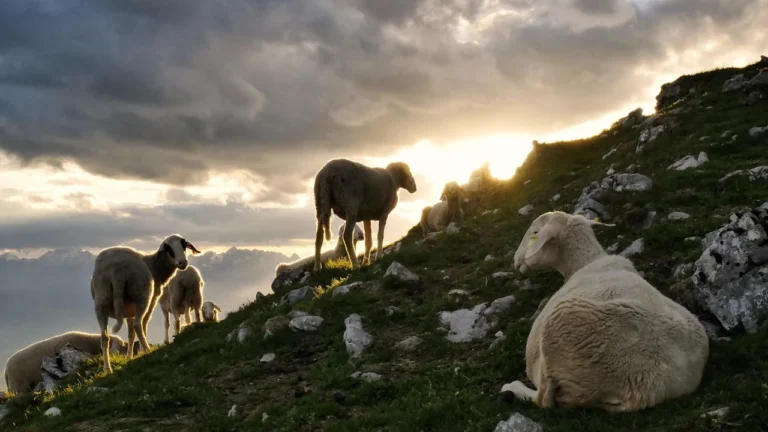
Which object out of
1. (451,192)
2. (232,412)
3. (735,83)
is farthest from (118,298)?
(735,83)

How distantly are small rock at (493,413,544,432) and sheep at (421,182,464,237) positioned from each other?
21687 millimetres

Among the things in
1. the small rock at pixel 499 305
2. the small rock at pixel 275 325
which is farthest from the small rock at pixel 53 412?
the small rock at pixel 499 305

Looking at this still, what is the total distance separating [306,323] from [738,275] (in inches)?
374

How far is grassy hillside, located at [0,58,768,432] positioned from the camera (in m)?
7.11

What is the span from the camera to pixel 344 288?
15594mm

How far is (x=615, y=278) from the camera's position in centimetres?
800

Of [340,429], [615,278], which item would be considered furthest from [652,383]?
[340,429]

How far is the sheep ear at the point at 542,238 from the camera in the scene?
9.60m

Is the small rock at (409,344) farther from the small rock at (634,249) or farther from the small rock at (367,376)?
the small rock at (634,249)

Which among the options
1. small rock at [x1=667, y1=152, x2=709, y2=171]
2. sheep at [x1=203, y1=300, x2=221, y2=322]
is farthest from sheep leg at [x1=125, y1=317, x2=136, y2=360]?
small rock at [x1=667, y1=152, x2=709, y2=171]

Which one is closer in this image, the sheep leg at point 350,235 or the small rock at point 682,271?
the small rock at point 682,271

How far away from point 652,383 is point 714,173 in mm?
13188

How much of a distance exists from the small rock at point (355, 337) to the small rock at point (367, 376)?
115cm

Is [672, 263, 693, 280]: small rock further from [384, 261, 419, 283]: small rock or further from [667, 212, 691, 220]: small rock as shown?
[384, 261, 419, 283]: small rock
